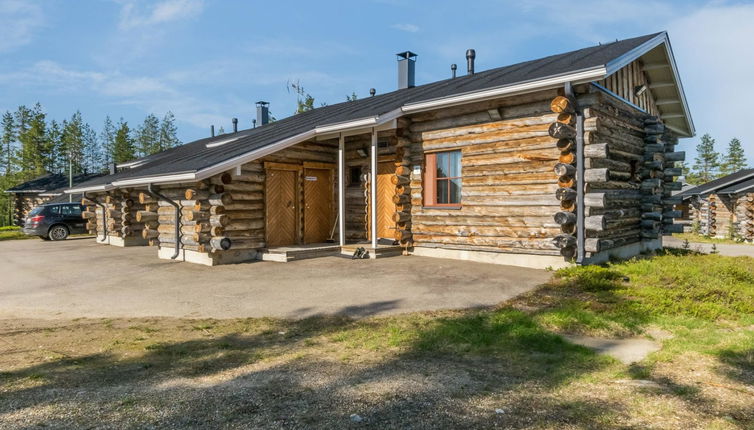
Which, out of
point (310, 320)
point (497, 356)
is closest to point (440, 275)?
point (310, 320)

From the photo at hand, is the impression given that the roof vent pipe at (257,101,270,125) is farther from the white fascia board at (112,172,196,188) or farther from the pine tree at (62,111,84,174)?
the pine tree at (62,111,84,174)

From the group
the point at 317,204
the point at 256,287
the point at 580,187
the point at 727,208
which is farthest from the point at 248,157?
the point at 727,208

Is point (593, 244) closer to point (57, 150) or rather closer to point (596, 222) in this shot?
point (596, 222)

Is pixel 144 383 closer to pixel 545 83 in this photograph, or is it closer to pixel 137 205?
pixel 545 83

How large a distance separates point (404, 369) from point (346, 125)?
27.6ft

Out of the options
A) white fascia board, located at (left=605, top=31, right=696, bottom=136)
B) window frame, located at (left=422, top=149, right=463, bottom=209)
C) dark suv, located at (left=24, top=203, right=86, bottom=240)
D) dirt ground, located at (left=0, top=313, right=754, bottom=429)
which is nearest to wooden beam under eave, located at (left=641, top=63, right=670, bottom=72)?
white fascia board, located at (left=605, top=31, right=696, bottom=136)

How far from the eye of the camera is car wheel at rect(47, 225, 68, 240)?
21092 mm

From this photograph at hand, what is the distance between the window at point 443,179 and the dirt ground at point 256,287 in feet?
5.13

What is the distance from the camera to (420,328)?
5578 mm

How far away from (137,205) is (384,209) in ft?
33.8

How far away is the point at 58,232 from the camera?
21297 millimetres

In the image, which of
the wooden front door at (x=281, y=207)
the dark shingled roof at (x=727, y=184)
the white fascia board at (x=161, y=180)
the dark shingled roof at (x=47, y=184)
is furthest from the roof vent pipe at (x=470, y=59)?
the dark shingled roof at (x=47, y=184)

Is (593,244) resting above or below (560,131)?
below

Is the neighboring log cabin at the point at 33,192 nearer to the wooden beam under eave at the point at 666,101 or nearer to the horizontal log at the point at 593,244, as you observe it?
the wooden beam under eave at the point at 666,101
